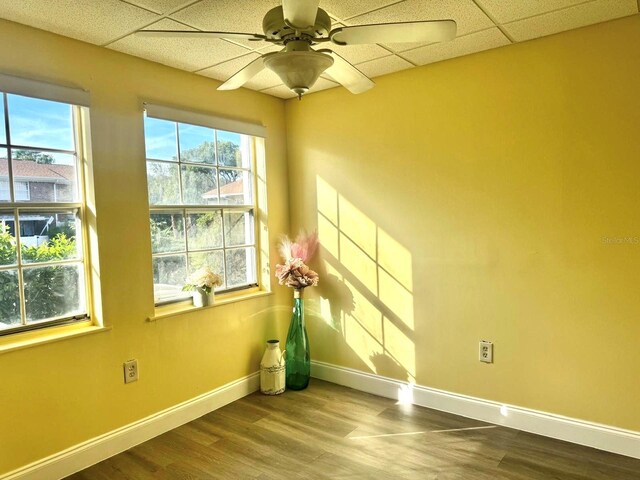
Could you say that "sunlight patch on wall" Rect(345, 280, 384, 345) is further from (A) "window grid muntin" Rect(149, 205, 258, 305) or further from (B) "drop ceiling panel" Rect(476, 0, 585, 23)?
(B) "drop ceiling panel" Rect(476, 0, 585, 23)

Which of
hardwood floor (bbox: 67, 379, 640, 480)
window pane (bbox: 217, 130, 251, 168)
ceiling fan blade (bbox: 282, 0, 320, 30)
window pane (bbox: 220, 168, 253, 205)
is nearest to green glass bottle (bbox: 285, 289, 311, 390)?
hardwood floor (bbox: 67, 379, 640, 480)

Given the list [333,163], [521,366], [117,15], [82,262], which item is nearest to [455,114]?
[333,163]

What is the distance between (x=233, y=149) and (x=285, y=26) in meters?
1.73

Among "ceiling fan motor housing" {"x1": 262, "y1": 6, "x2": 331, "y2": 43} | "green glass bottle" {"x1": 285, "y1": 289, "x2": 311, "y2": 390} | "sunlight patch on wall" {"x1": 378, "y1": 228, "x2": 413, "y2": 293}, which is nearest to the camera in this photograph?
"ceiling fan motor housing" {"x1": 262, "y1": 6, "x2": 331, "y2": 43}

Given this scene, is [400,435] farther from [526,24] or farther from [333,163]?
[526,24]

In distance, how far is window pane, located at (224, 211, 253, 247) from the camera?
11.0 feet

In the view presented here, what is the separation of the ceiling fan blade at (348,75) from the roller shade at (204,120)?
3.97ft

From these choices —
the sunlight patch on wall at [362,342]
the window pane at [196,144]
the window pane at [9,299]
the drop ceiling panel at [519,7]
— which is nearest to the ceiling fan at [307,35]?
the drop ceiling panel at [519,7]

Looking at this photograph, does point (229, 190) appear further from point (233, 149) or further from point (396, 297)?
point (396, 297)

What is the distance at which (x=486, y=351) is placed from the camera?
2.85 m

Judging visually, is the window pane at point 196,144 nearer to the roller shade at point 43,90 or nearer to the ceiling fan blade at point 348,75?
the roller shade at point 43,90

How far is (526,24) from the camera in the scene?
7.72 feet

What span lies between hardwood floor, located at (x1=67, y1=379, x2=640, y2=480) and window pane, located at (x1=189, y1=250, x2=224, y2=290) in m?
1.00

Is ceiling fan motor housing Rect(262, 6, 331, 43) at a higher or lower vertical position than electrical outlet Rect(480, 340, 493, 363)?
higher
